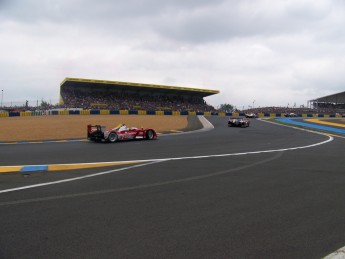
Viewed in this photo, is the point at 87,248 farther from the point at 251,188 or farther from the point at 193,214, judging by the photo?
the point at 251,188

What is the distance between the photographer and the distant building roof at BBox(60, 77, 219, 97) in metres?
65.7

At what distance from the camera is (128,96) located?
74.1 m

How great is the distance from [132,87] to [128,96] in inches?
88.4

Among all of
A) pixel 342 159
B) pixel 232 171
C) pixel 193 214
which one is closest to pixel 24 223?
pixel 193 214

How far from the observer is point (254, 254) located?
3.67 meters

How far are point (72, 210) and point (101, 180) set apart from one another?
236 cm

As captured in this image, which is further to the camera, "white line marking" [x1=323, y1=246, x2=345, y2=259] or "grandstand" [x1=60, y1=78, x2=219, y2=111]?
"grandstand" [x1=60, y1=78, x2=219, y2=111]

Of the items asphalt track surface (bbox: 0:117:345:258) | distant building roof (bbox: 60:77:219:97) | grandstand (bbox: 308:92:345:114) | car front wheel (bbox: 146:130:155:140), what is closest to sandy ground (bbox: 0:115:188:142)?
car front wheel (bbox: 146:130:155:140)

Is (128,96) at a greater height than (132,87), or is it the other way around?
(132,87)

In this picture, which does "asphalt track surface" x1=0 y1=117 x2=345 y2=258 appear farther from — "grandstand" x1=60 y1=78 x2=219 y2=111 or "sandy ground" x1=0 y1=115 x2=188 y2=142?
"grandstand" x1=60 y1=78 x2=219 y2=111

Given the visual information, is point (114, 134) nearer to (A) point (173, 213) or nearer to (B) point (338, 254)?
(A) point (173, 213)

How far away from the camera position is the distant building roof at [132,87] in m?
65.7

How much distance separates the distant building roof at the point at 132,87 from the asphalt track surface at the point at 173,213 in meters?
59.3

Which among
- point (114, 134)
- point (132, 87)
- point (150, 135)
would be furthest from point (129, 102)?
point (114, 134)
